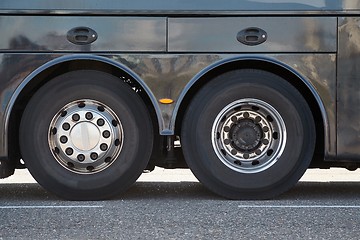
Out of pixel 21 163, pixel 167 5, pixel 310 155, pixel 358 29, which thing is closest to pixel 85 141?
pixel 21 163

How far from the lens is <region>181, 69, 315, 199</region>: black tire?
23.0 ft

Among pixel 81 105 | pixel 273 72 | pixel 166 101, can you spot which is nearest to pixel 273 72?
pixel 273 72

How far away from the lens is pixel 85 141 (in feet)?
22.7

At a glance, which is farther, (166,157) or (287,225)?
(166,157)

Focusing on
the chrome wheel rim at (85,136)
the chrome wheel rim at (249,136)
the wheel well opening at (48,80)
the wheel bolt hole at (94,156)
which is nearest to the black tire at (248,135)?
the chrome wheel rim at (249,136)

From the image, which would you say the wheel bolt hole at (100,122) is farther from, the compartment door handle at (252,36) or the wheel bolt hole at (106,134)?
the compartment door handle at (252,36)

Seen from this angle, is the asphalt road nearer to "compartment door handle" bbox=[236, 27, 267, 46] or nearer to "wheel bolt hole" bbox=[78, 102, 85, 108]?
"wheel bolt hole" bbox=[78, 102, 85, 108]

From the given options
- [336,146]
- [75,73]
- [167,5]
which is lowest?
[336,146]

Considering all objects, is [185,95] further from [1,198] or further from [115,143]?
[1,198]

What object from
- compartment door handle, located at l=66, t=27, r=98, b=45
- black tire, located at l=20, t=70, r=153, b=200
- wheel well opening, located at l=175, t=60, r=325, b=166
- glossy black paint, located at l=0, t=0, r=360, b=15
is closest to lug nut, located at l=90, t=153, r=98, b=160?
black tire, located at l=20, t=70, r=153, b=200

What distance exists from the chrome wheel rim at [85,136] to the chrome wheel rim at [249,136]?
29.6 inches

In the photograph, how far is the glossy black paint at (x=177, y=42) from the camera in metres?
6.94

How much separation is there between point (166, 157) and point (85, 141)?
0.73 meters

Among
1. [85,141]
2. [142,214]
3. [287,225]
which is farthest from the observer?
→ [85,141]
